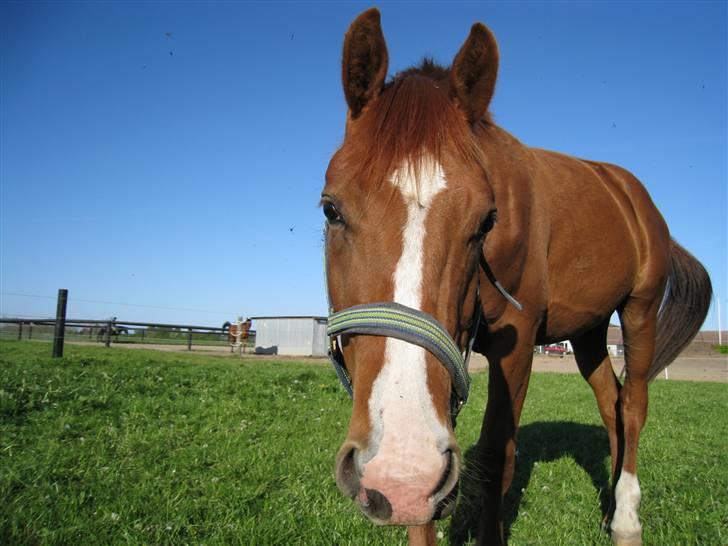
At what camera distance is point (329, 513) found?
3066mm

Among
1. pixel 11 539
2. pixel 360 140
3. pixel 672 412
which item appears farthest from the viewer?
pixel 672 412

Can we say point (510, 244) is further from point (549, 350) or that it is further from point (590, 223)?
point (549, 350)

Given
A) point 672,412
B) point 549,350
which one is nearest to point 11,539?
point 672,412

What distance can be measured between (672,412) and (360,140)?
29.0ft

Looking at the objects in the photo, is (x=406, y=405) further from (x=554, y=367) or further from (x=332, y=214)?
(x=554, y=367)

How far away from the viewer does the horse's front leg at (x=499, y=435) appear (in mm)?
2625

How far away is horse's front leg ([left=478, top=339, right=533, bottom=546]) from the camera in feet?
8.61

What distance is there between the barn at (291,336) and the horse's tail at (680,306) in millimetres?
19440

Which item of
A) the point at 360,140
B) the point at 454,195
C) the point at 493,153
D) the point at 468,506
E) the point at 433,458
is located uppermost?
the point at 493,153

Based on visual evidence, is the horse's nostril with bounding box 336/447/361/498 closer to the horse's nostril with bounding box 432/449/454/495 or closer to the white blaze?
the white blaze

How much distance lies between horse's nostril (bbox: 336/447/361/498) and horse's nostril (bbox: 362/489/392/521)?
0.20ft

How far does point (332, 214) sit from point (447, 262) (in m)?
0.48

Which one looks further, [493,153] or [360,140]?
[493,153]

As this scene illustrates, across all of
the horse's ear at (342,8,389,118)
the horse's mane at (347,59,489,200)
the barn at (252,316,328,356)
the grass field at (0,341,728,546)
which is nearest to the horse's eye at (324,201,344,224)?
the horse's mane at (347,59,489,200)
